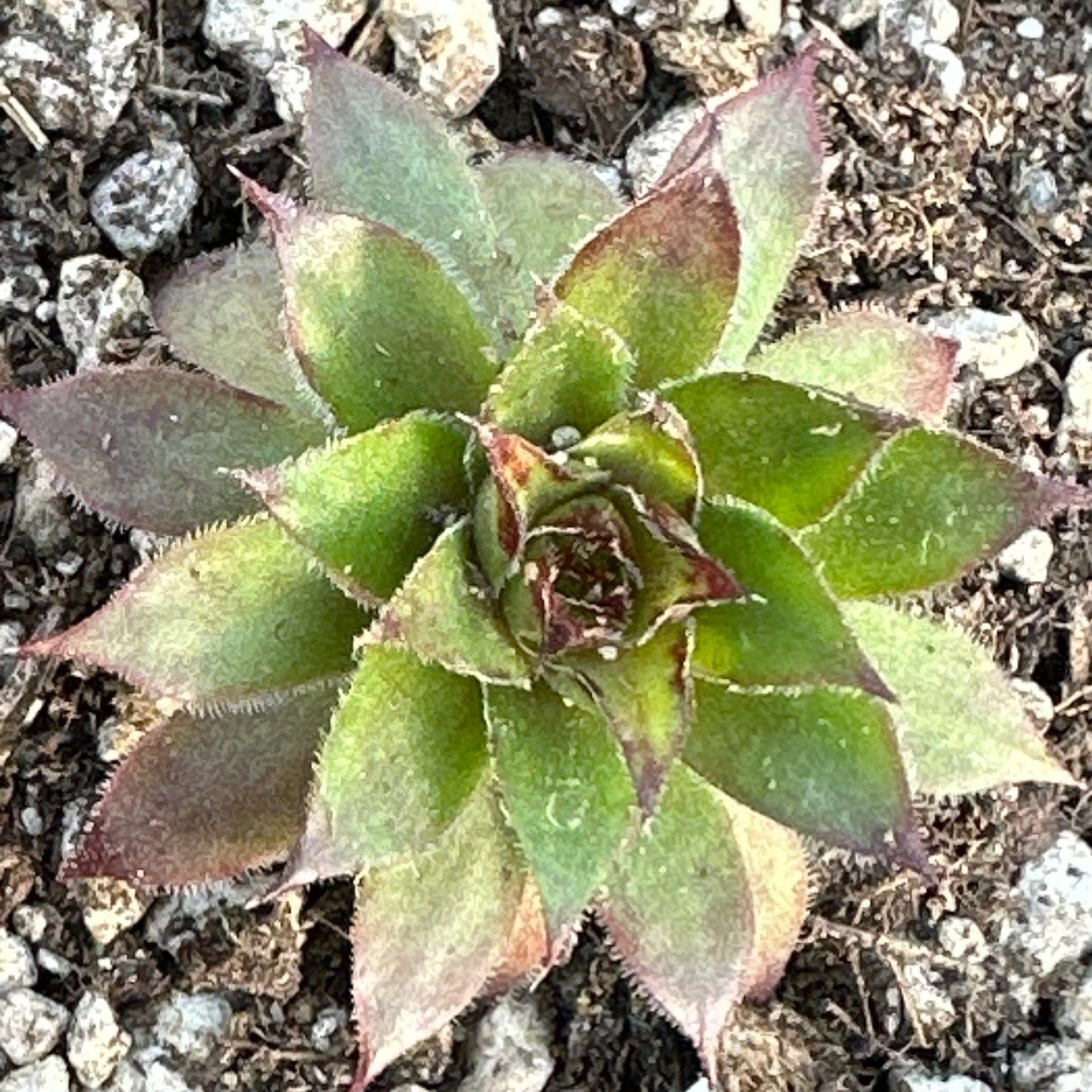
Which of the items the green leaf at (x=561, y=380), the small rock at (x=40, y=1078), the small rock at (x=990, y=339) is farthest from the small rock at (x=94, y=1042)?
the small rock at (x=990, y=339)

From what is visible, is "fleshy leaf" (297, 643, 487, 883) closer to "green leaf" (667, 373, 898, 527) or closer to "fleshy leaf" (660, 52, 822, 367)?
"green leaf" (667, 373, 898, 527)

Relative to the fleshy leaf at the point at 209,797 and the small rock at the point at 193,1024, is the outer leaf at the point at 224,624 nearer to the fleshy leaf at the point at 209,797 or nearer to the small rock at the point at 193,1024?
the fleshy leaf at the point at 209,797

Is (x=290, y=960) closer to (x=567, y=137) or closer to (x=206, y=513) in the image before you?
(x=206, y=513)

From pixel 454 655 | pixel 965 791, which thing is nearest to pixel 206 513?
pixel 454 655

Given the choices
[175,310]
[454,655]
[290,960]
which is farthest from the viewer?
[290,960]

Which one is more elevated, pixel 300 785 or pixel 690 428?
pixel 690 428

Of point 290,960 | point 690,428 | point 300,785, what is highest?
point 690,428
